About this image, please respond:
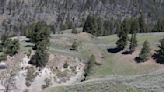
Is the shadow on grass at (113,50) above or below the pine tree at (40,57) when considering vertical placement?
below

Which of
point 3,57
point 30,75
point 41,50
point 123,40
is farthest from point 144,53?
point 3,57

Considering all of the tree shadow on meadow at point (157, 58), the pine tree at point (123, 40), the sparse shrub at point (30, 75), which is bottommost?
the sparse shrub at point (30, 75)

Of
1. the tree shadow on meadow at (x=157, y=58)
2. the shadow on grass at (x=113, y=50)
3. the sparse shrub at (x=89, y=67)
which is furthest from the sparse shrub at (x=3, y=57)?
the tree shadow on meadow at (x=157, y=58)

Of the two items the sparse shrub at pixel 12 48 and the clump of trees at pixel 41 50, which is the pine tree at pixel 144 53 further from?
the sparse shrub at pixel 12 48

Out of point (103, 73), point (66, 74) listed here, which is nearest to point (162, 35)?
point (103, 73)

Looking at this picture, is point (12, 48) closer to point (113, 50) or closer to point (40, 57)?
point (40, 57)

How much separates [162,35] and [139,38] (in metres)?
7.58

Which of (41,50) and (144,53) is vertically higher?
(41,50)

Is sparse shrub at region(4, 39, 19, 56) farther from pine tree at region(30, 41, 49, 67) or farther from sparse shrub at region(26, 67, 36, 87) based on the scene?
sparse shrub at region(26, 67, 36, 87)

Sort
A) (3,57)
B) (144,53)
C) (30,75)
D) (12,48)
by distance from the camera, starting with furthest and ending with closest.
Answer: (144,53) → (12,48) → (3,57) → (30,75)

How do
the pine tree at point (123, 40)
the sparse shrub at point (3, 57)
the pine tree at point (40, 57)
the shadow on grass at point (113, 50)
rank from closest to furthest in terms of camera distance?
the sparse shrub at point (3, 57), the pine tree at point (40, 57), the pine tree at point (123, 40), the shadow on grass at point (113, 50)

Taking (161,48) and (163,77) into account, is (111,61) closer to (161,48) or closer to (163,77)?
(161,48)

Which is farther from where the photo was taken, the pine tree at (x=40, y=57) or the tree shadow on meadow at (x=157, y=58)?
the tree shadow on meadow at (x=157, y=58)

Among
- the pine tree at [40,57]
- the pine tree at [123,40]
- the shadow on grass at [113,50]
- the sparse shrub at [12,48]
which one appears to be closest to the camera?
the pine tree at [40,57]
